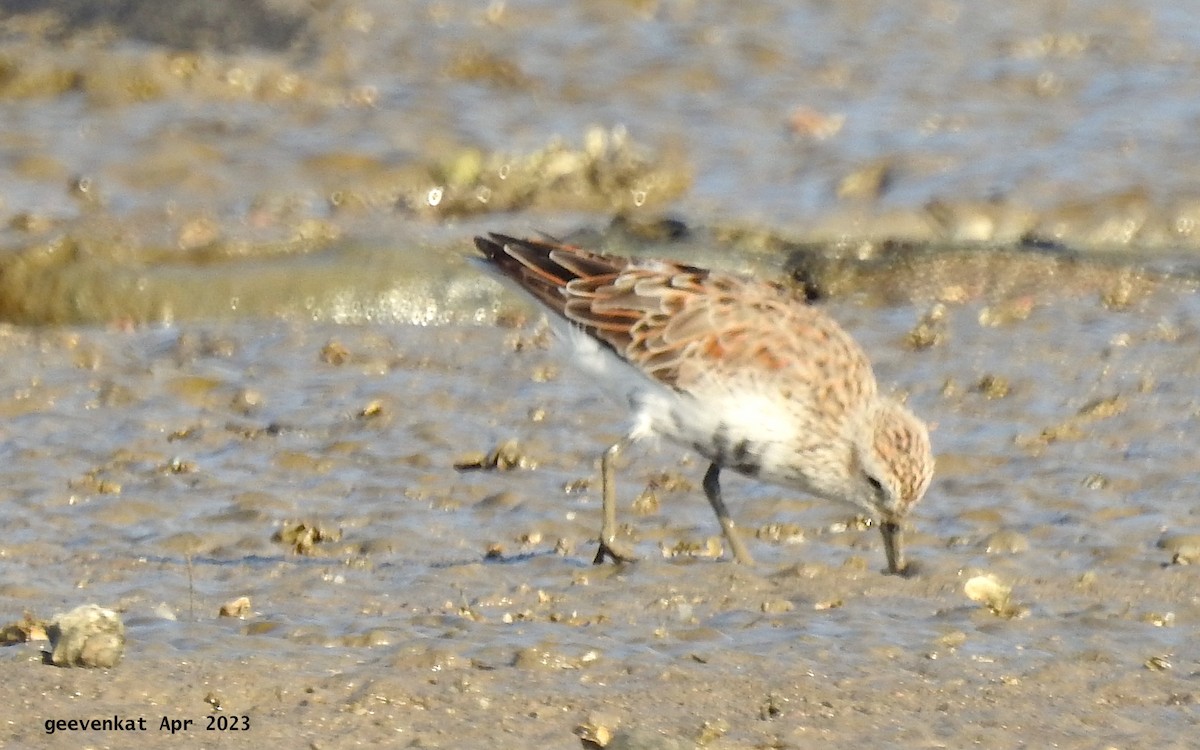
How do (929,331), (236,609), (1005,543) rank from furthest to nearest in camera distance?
(929,331), (1005,543), (236,609)

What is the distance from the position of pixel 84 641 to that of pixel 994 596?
9.32ft

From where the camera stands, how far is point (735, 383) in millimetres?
7883

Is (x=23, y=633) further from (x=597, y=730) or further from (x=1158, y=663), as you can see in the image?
(x=1158, y=663)

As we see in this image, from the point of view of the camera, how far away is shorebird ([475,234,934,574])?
7.70 m

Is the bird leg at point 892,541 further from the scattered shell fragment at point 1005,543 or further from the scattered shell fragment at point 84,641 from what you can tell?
the scattered shell fragment at point 84,641

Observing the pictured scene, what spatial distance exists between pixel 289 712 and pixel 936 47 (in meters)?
10.5

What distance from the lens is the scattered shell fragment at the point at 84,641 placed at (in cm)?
593

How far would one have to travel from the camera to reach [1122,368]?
9.91 metres

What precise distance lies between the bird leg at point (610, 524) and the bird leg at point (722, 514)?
1.10ft

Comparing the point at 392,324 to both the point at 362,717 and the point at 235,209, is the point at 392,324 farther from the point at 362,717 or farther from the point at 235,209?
the point at 362,717

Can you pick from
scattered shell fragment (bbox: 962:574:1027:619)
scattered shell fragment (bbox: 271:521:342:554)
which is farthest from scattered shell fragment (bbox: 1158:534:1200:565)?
scattered shell fragment (bbox: 271:521:342:554)

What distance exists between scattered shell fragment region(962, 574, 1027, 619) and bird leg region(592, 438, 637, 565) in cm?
118

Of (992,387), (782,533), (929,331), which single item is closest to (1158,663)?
(782,533)

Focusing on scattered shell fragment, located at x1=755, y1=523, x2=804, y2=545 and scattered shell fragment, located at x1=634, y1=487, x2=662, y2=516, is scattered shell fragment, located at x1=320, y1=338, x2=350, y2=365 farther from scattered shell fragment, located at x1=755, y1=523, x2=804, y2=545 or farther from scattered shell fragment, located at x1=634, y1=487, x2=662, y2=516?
scattered shell fragment, located at x1=755, y1=523, x2=804, y2=545
